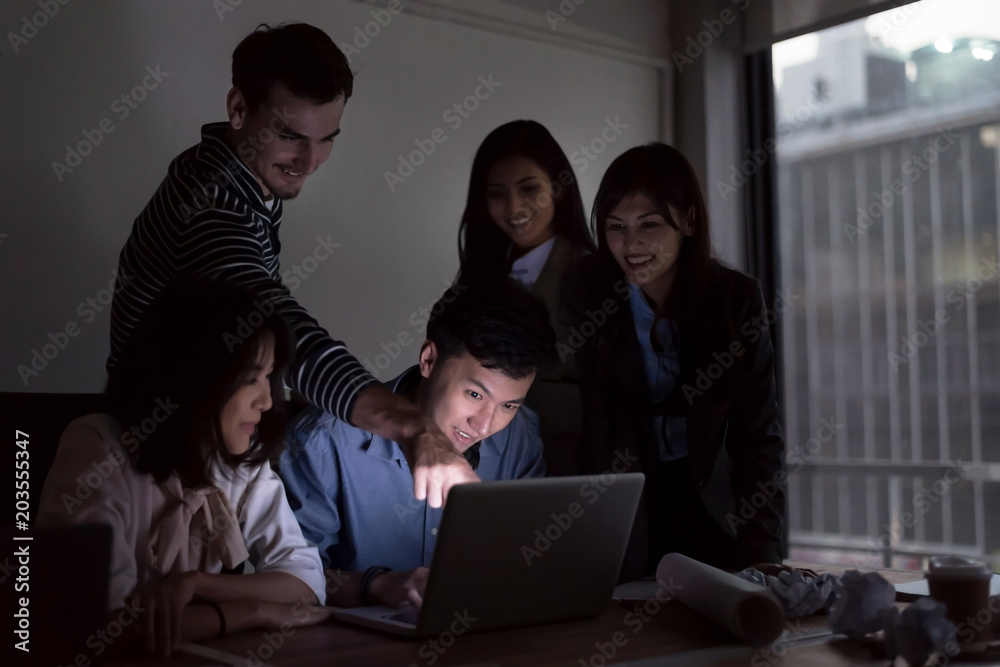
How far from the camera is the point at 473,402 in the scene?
2031 millimetres

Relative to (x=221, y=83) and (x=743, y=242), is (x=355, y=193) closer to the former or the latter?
(x=221, y=83)

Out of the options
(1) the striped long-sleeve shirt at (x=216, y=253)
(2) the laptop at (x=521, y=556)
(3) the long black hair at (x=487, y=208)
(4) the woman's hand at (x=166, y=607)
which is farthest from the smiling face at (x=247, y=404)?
(3) the long black hair at (x=487, y=208)

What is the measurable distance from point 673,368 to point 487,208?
0.66 metres

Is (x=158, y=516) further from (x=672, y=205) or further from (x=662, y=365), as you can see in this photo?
(x=672, y=205)

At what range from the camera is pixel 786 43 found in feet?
9.75

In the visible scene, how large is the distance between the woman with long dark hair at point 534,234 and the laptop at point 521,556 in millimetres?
964

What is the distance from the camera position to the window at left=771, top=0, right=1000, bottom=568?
289cm

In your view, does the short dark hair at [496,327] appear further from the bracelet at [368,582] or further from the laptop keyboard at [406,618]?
the laptop keyboard at [406,618]

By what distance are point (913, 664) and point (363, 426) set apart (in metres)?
1.13

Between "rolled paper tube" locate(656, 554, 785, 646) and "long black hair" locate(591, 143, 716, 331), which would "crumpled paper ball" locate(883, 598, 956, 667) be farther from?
"long black hair" locate(591, 143, 716, 331)

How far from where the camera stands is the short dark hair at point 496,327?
2072 mm

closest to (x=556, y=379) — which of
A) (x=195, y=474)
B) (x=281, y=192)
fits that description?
(x=281, y=192)

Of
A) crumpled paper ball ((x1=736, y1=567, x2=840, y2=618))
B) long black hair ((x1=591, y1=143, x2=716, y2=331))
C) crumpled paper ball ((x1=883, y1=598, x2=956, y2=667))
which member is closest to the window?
long black hair ((x1=591, y1=143, x2=716, y2=331))

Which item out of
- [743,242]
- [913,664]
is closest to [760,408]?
[743,242]
